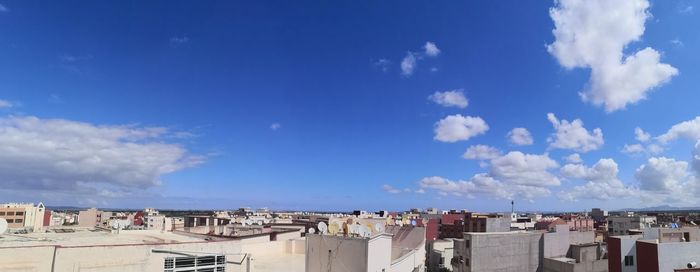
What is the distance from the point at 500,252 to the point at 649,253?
19090 mm

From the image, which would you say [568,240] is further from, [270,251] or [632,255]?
[270,251]

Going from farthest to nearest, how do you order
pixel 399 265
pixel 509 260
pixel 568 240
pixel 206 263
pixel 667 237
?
1. pixel 568 240
2. pixel 509 260
3. pixel 667 237
4. pixel 399 265
5. pixel 206 263

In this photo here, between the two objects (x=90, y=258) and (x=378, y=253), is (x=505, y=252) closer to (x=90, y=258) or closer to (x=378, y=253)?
(x=378, y=253)

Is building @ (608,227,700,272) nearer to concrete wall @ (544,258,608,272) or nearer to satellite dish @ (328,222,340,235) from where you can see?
concrete wall @ (544,258,608,272)

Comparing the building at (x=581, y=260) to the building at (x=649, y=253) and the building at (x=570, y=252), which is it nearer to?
the building at (x=570, y=252)

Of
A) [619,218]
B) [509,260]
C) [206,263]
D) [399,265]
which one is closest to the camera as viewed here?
[206,263]

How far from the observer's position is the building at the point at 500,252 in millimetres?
59188

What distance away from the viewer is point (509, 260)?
6134 centimetres

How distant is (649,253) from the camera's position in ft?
145

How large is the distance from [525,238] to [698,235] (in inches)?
731

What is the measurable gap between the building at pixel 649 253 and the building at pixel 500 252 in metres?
13.8

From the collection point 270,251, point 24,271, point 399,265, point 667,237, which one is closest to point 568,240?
point 667,237

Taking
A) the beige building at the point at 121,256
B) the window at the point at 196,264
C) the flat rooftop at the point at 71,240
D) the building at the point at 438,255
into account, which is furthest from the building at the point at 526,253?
the window at the point at 196,264

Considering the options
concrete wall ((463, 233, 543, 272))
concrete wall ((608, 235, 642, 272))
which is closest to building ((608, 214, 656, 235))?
concrete wall ((463, 233, 543, 272))
